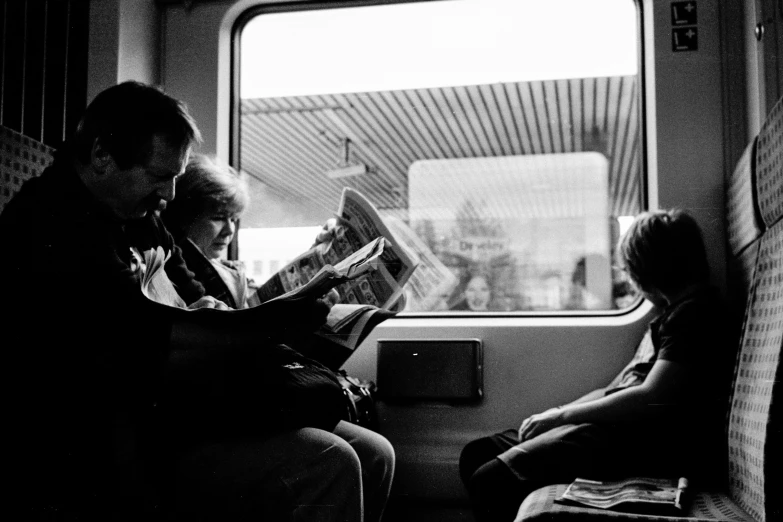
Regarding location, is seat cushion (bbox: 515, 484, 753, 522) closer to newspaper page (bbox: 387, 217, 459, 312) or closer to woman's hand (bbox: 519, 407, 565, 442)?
woman's hand (bbox: 519, 407, 565, 442)

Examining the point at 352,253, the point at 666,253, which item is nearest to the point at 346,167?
the point at 352,253

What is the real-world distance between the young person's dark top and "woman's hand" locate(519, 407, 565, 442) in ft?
3.02

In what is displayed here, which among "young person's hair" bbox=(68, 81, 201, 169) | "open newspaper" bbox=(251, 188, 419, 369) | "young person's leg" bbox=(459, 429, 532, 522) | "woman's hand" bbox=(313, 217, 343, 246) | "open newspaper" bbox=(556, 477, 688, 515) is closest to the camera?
"young person's hair" bbox=(68, 81, 201, 169)

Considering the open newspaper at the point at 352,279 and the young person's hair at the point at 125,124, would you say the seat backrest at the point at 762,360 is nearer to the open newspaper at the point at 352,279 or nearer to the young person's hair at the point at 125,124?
the open newspaper at the point at 352,279

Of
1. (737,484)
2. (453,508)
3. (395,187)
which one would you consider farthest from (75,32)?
(737,484)

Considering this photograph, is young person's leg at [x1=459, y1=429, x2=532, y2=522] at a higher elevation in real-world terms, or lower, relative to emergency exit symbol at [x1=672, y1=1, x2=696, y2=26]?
lower

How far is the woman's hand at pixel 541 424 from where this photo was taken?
1.82 m

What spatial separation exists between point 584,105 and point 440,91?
587 millimetres

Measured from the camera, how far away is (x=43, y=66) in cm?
211

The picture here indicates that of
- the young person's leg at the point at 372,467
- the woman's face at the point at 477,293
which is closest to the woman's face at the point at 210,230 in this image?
the young person's leg at the point at 372,467

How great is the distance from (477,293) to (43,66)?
5.15ft

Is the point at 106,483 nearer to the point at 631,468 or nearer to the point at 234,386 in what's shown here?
the point at 234,386

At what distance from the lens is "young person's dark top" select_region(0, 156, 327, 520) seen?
3.63 feet

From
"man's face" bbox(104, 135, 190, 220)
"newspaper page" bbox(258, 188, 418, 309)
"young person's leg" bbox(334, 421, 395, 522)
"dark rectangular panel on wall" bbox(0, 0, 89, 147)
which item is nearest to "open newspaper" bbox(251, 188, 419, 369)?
"newspaper page" bbox(258, 188, 418, 309)
